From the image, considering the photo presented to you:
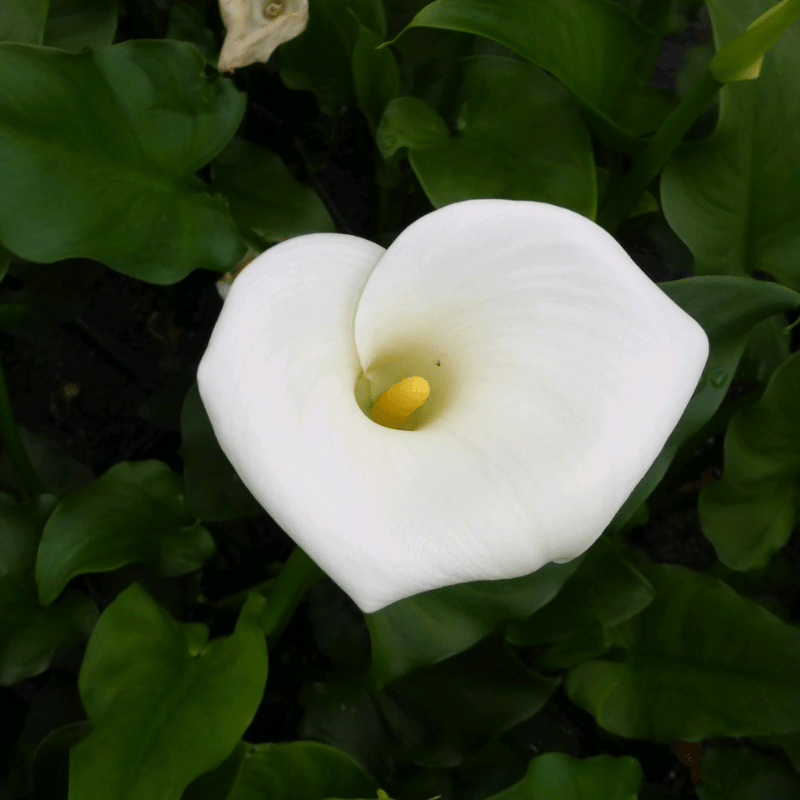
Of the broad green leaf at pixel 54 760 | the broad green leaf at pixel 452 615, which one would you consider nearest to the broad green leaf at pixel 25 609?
the broad green leaf at pixel 54 760

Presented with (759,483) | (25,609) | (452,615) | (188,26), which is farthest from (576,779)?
(188,26)

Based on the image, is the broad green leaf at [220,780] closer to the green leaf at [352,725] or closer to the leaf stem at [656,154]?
the green leaf at [352,725]

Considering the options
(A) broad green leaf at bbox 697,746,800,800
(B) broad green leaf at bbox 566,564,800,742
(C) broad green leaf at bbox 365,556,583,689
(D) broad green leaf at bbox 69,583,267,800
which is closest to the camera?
(D) broad green leaf at bbox 69,583,267,800

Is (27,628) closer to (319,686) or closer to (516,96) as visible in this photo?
(319,686)

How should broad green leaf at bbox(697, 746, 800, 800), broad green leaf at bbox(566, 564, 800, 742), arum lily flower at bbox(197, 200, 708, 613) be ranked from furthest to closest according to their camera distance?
broad green leaf at bbox(697, 746, 800, 800), broad green leaf at bbox(566, 564, 800, 742), arum lily flower at bbox(197, 200, 708, 613)

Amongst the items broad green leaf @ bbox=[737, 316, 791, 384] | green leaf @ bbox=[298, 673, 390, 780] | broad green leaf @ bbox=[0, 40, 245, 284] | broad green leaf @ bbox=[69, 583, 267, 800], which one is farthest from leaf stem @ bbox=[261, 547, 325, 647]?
broad green leaf @ bbox=[737, 316, 791, 384]

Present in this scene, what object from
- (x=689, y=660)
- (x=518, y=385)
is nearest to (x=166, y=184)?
(x=518, y=385)

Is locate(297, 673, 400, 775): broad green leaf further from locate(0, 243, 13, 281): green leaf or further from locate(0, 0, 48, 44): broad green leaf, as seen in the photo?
locate(0, 0, 48, 44): broad green leaf
